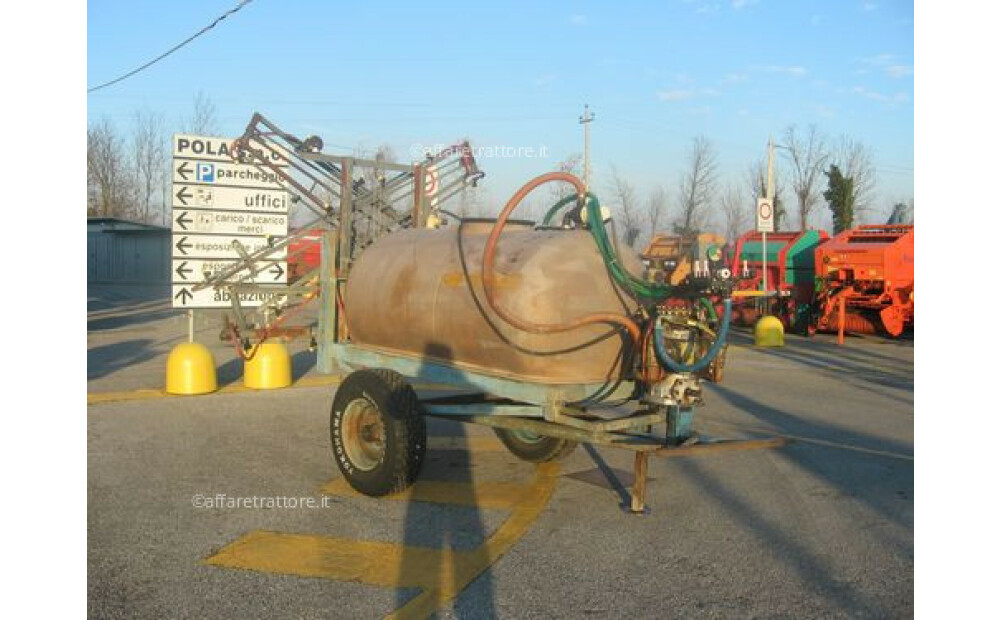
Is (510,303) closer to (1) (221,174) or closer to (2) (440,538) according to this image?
(2) (440,538)

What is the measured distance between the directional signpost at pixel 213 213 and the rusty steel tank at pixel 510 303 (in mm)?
6342

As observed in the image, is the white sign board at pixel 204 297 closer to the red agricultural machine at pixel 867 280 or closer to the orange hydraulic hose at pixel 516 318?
the orange hydraulic hose at pixel 516 318

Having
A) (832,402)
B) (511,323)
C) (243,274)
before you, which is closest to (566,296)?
(511,323)

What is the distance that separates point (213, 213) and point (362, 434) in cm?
721

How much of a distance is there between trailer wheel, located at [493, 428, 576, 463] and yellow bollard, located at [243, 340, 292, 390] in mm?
4878

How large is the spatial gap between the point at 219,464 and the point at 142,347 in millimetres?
10027

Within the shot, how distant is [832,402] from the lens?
1104cm

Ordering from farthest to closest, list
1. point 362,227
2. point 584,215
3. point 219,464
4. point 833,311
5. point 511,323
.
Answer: point 833,311 → point 362,227 → point 219,464 → point 584,215 → point 511,323

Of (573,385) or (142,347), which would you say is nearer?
(573,385)

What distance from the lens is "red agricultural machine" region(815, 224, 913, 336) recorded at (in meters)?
18.8

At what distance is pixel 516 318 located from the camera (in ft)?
18.2

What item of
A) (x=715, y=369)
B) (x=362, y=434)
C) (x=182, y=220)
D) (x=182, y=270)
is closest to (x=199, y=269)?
(x=182, y=270)

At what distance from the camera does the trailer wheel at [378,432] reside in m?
6.25
